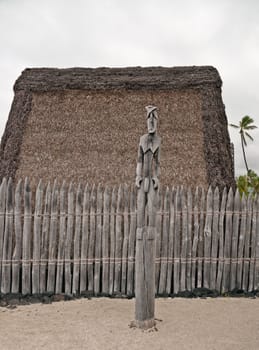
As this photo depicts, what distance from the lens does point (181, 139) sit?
738 centimetres

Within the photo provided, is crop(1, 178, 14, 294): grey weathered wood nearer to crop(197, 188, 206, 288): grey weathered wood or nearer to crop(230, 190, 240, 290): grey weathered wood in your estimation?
crop(197, 188, 206, 288): grey weathered wood

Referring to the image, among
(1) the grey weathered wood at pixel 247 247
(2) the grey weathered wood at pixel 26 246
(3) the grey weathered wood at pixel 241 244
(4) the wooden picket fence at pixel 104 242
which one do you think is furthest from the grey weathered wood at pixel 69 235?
(1) the grey weathered wood at pixel 247 247

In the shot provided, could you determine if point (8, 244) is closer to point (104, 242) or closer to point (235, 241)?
point (104, 242)

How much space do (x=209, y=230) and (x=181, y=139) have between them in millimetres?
2237

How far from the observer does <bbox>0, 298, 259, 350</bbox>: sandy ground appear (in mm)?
3939

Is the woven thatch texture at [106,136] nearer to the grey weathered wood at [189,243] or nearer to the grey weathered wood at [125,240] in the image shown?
the grey weathered wood at [189,243]

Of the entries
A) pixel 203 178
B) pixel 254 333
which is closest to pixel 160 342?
pixel 254 333

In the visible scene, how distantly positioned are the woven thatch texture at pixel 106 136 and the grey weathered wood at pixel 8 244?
1.37 metres

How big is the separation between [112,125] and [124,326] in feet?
13.9

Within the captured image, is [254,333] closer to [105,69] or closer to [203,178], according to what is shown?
[203,178]

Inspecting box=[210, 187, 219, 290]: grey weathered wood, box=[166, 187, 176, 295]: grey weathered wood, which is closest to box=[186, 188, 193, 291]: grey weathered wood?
box=[166, 187, 176, 295]: grey weathered wood

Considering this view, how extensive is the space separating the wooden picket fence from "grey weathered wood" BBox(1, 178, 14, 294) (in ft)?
0.04

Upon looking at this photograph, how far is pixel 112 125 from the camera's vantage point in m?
7.58

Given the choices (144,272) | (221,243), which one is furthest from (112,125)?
(144,272)
